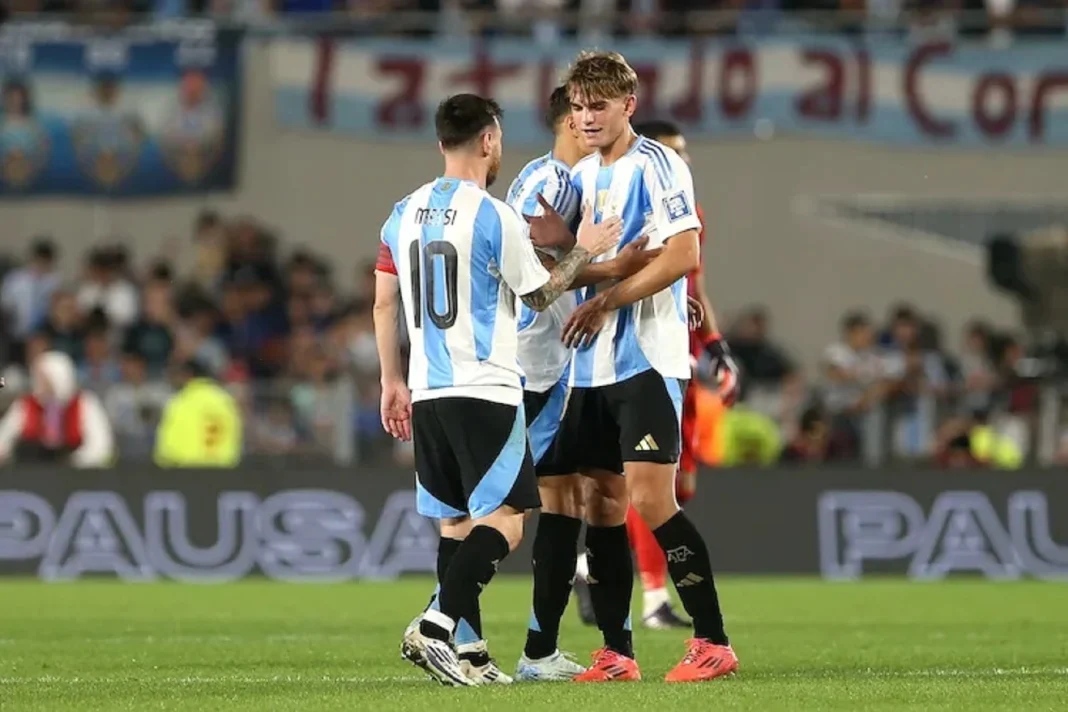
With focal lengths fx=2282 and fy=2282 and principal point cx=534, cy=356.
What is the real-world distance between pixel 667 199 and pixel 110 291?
530 inches

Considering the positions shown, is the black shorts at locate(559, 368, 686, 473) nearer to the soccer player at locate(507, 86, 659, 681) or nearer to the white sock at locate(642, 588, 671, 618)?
the soccer player at locate(507, 86, 659, 681)

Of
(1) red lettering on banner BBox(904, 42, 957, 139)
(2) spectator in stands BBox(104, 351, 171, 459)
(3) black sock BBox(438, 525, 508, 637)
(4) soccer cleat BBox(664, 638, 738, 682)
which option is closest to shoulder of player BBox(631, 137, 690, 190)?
(3) black sock BBox(438, 525, 508, 637)

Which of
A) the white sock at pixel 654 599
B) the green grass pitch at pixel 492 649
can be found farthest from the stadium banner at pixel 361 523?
the white sock at pixel 654 599

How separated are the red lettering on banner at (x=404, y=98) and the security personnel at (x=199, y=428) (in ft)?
17.9

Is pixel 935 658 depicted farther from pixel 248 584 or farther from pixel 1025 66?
pixel 1025 66

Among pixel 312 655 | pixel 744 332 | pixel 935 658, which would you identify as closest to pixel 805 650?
pixel 935 658

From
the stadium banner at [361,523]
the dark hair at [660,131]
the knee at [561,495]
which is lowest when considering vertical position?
the stadium banner at [361,523]

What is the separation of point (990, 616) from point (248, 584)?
631cm

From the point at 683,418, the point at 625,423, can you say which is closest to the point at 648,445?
the point at 625,423

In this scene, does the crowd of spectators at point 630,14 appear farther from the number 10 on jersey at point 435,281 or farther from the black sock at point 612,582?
the number 10 on jersey at point 435,281

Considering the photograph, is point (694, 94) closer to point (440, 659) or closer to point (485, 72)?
point (485, 72)

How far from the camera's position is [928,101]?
22.6m

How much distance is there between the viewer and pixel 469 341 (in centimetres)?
836

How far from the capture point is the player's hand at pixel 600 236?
8.53 m
